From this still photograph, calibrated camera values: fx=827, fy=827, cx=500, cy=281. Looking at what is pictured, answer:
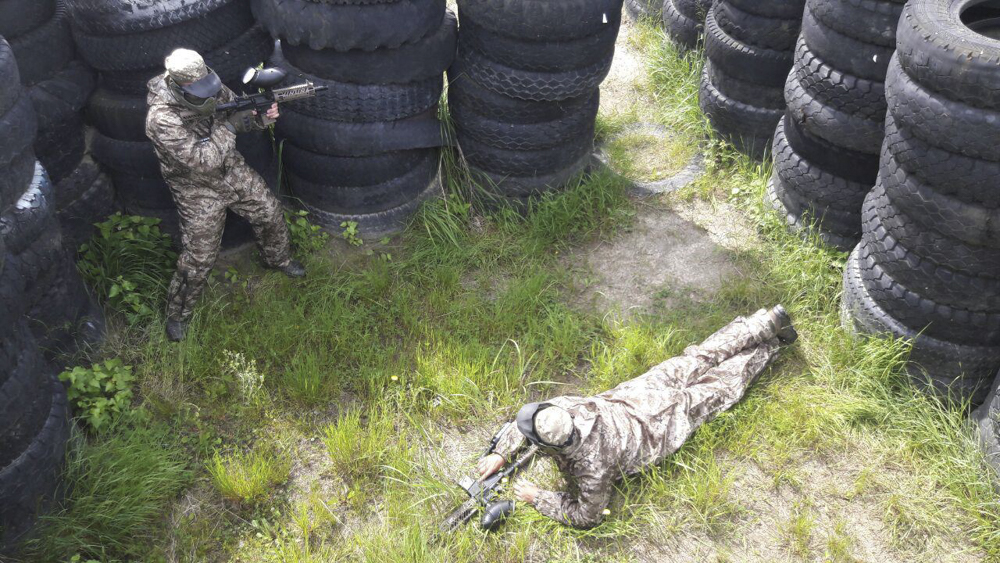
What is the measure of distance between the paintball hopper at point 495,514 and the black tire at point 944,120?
2690 mm

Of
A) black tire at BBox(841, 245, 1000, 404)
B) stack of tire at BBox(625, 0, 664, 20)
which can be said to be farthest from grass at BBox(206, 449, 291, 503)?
stack of tire at BBox(625, 0, 664, 20)

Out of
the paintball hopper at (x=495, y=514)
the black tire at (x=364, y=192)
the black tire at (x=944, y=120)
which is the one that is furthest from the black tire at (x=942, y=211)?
the black tire at (x=364, y=192)

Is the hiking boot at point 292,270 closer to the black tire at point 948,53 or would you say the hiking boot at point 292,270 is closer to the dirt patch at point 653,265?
the dirt patch at point 653,265

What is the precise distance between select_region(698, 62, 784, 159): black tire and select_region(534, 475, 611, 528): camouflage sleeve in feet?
10.7

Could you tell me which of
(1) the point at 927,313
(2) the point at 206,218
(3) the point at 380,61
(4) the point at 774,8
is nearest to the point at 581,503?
(1) the point at 927,313

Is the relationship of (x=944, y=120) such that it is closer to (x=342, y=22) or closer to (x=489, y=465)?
(x=489, y=465)

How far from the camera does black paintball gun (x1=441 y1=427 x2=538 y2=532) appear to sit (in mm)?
4078

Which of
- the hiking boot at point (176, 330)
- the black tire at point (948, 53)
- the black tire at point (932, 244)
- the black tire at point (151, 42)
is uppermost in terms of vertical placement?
the black tire at point (948, 53)

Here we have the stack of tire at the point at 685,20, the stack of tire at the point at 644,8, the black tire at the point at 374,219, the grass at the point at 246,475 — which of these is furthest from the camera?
the stack of tire at the point at 644,8

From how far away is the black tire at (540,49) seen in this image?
5.12 meters

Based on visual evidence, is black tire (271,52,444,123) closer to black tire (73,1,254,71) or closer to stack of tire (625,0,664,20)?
black tire (73,1,254,71)

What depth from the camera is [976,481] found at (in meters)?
4.16

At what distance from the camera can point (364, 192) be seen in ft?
18.6

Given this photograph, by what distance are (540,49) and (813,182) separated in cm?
Answer: 193
